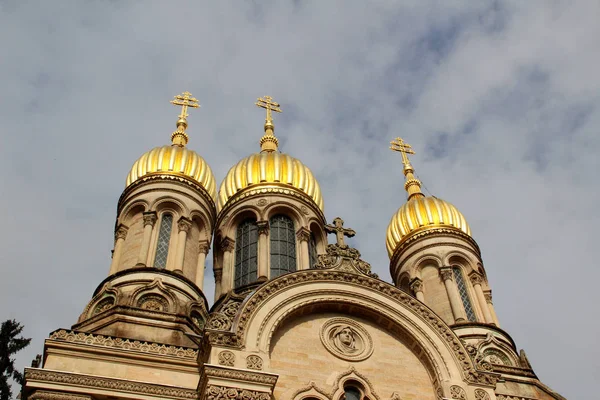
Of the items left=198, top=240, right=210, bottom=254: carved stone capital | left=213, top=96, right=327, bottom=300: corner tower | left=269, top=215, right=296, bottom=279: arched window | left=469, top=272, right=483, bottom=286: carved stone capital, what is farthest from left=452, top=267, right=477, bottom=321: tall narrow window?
left=198, top=240, right=210, bottom=254: carved stone capital

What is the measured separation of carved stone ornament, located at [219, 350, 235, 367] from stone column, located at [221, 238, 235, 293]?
768cm

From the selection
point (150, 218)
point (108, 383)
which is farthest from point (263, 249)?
point (108, 383)

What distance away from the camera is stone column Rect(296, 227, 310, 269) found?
2266 cm

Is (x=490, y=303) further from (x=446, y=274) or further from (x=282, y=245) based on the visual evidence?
(x=282, y=245)

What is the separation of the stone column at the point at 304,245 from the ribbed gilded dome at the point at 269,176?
1.83 m

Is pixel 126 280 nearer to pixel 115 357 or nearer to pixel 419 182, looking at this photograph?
pixel 115 357

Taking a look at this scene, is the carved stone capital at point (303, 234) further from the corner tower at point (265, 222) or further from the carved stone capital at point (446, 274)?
the carved stone capital at point (446, 274)

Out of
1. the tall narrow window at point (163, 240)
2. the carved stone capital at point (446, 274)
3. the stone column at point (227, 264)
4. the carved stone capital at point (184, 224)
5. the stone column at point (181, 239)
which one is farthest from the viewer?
the carved stone capital at point (446, 274)

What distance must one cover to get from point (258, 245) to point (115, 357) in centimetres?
814

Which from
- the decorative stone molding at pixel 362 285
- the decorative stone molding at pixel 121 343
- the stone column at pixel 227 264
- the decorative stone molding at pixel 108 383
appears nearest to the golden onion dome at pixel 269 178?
the stone column at pixel 227 264

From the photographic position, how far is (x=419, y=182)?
29078mm

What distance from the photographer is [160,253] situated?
20906 millimetres

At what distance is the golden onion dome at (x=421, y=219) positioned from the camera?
25.6 metres

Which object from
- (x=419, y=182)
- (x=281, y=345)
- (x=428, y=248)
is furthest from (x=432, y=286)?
(x=281, y=345)
